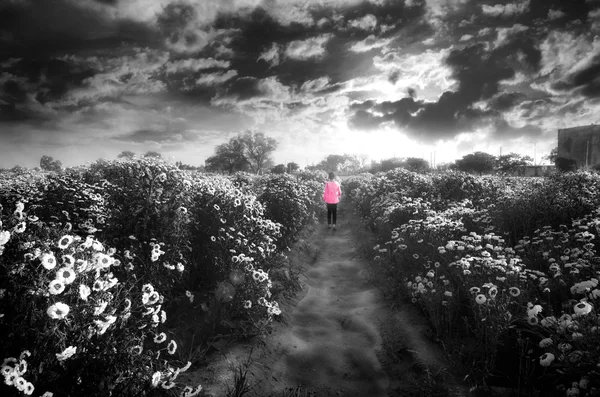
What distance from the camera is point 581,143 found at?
64250 millimetres

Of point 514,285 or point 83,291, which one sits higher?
point 83,291

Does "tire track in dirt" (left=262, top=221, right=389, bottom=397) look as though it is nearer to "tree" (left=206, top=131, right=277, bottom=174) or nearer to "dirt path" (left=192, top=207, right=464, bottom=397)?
"dirt path" (left=192, top=207, right=464, bottom=397)

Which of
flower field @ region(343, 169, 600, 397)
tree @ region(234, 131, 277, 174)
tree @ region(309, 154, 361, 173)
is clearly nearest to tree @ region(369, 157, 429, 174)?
tree @ region(234, 131, 277, 174)

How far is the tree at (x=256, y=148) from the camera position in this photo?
67750 millimetres

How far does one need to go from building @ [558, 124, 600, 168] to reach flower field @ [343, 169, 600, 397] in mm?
71471

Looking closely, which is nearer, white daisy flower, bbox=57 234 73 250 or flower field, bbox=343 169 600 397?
white daisy flower, bbox=57 234 73 250

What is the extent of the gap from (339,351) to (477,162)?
166 ft

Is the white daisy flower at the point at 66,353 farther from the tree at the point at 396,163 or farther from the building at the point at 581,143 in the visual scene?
the building at the point at 581,143

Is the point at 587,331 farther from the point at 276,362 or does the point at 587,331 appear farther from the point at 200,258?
the point at 200,258

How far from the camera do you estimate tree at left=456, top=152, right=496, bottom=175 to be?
46.1 meters

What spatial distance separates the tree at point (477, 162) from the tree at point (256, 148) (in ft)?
126

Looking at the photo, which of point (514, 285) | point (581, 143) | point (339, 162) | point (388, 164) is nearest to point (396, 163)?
point (388, 164)

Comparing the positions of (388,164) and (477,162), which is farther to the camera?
(388,164)

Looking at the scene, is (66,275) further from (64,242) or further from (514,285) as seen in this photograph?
(514,285)
